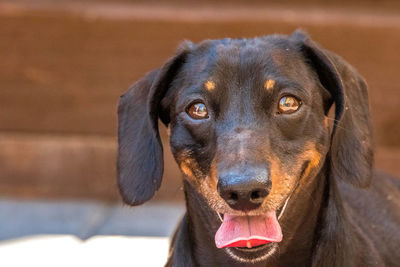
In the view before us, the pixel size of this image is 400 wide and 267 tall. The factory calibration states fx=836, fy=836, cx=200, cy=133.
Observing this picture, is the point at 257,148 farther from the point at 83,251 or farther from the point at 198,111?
the point at 83,251

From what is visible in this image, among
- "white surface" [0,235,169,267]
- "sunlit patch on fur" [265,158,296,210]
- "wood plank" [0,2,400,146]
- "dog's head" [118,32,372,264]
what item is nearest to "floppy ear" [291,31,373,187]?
"dog's head" [118,32,372,264]

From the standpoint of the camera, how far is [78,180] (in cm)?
633

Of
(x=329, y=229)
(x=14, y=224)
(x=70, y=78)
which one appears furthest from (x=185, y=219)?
(x=70, y=78)

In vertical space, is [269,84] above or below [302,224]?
above

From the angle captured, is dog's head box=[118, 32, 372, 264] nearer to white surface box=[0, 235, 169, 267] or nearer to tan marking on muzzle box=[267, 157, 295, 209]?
tan marking on muzzle box=[267, 157, 295, 209]

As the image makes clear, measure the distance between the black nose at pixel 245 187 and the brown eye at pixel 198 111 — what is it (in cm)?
41

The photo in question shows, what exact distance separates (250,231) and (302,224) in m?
0.41

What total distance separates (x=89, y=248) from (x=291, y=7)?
218cm

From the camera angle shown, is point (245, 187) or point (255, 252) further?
point (255, 252)

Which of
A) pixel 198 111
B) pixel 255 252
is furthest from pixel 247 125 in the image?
pixel 255 252

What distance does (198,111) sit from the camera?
3305 mm

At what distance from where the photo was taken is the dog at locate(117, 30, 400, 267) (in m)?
3.08

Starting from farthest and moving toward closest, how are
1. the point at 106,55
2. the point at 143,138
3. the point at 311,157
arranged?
the point at 106,55
the point at 143,138
the point at 311,157

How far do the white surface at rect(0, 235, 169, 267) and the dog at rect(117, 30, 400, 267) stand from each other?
Answer: 56.5 inches
